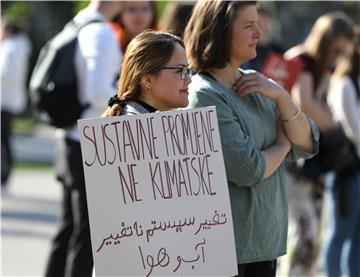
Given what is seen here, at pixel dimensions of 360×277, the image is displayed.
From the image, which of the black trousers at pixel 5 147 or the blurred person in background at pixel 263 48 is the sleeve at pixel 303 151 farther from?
the black trousers at pixel 5 147

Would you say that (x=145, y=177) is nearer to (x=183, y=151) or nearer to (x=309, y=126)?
(x=183, y=151)

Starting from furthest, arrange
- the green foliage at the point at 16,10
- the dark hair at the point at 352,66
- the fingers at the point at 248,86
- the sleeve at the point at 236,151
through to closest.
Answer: the green foliage at the point at 16,10 → the dark hair at the point at 352,66 → the fingers at the point at 248,86 → the sleeve at the point at 236,151

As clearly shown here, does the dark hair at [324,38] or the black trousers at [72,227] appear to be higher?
the dark hair at [324,38]

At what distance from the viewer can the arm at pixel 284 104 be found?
3971mm

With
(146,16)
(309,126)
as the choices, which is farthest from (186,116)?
(146,16)

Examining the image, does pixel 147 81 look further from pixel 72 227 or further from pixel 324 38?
pixel 324 38

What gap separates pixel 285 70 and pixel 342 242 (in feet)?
3.85

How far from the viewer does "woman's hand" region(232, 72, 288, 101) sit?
3.96 metres

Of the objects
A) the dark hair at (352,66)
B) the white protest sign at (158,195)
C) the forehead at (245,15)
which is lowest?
the white protest sign at (158,195)

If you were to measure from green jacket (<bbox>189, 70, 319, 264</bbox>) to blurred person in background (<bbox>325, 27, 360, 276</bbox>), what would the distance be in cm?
233

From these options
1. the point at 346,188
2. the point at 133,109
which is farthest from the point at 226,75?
the point at 346,188

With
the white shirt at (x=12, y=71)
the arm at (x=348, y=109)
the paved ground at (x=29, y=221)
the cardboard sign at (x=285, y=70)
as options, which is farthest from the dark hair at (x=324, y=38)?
the white shirt at (x=12, y=71)

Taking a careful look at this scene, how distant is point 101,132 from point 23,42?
798 cm

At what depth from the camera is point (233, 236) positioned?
360 cm
